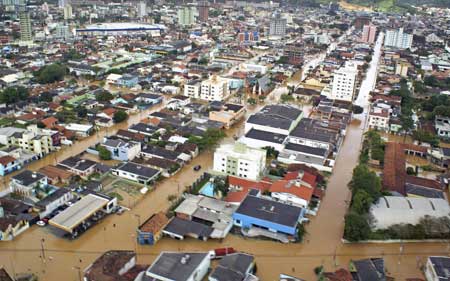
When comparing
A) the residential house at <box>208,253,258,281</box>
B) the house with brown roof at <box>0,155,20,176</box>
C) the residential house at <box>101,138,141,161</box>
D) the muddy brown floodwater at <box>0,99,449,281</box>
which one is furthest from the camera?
the residential house at <box>101,138,141,161</box>

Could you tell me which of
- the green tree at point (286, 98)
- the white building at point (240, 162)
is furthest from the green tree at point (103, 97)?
A: the green tree at point (286, 98)

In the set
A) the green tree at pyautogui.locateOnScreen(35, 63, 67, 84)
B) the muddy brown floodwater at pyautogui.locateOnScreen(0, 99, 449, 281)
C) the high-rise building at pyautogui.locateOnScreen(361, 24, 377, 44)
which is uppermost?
the high-rise building at pyautogui.locateOnScreen(361, 24, 377, 44)

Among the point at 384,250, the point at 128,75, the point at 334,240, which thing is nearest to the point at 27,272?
the point at 334,240

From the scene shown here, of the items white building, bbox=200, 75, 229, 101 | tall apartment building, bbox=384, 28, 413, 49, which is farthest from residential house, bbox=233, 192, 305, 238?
tall apartment building, bbox=384, 28, 413, 49

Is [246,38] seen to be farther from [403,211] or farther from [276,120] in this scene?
[403,211]

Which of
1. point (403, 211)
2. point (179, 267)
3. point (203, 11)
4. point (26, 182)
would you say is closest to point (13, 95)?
point (26, 182)

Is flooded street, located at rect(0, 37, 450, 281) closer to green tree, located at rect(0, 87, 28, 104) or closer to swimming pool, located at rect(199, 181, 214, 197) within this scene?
swimming pool, located at rect(199, 181, 214, 197)

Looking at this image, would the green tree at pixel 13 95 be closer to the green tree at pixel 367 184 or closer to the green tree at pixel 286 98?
the green tree at pixel 286 98
